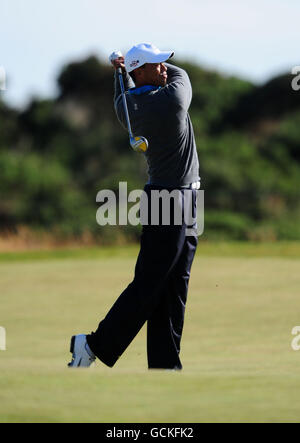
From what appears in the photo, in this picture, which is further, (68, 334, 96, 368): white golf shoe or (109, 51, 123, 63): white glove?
(109, 51, 123, 63): white glove

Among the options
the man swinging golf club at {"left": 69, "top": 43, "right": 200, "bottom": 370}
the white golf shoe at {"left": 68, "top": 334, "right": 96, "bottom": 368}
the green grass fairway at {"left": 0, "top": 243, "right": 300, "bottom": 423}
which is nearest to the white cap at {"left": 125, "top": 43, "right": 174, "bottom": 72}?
the man swinging golf club at {"left": 69, "top": 43, "right": 200, "bottom": 370}

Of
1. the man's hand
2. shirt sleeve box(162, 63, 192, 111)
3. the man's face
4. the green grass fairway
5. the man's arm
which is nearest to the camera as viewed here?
the green grass fairway

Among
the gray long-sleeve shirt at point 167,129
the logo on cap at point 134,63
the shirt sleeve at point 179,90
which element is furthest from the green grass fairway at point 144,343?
the logo on cap at point 134,63

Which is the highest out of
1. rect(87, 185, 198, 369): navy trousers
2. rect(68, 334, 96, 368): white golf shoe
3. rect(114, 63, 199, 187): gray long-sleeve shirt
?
rect(114, 63, 199, 187): gray long-sleeve shirt

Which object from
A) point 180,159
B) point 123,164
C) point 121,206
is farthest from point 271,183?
point 180,159

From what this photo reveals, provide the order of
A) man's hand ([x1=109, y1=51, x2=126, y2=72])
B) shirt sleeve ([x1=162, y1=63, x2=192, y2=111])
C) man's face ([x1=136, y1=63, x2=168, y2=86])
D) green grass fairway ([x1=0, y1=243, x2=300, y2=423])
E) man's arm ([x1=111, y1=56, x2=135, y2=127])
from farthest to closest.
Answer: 1. man's hand ([x1=109, y1=51, x2=126, y2=72])
2. man's arm ([x1=111, y1=56, x2=135, y2=127])
3. man's face ([x1=136, y1=63, x2=168, y2=86])
4. shirt sleeve ([x1=162, y1=63, x2=192, y2=111])
5. green grass fairway ([x1=0, y1=243, x2=300, y2=423])

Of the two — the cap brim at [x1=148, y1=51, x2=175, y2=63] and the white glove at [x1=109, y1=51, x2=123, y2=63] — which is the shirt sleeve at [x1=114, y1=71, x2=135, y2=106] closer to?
the white glove at [x1=109, y1=51, x2=123, y2=63]

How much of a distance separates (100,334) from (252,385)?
126 cm

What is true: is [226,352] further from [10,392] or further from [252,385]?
[10,392]

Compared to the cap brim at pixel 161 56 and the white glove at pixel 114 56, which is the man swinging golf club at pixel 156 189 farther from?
the white glove at pixel 114 56

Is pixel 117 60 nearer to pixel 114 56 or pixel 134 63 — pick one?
pixel 114 56

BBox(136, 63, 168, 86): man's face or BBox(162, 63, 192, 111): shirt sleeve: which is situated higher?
BBox(136, 63, 168, 86): man's face

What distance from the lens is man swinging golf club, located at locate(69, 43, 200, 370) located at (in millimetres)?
5098

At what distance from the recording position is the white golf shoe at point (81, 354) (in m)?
5.13
